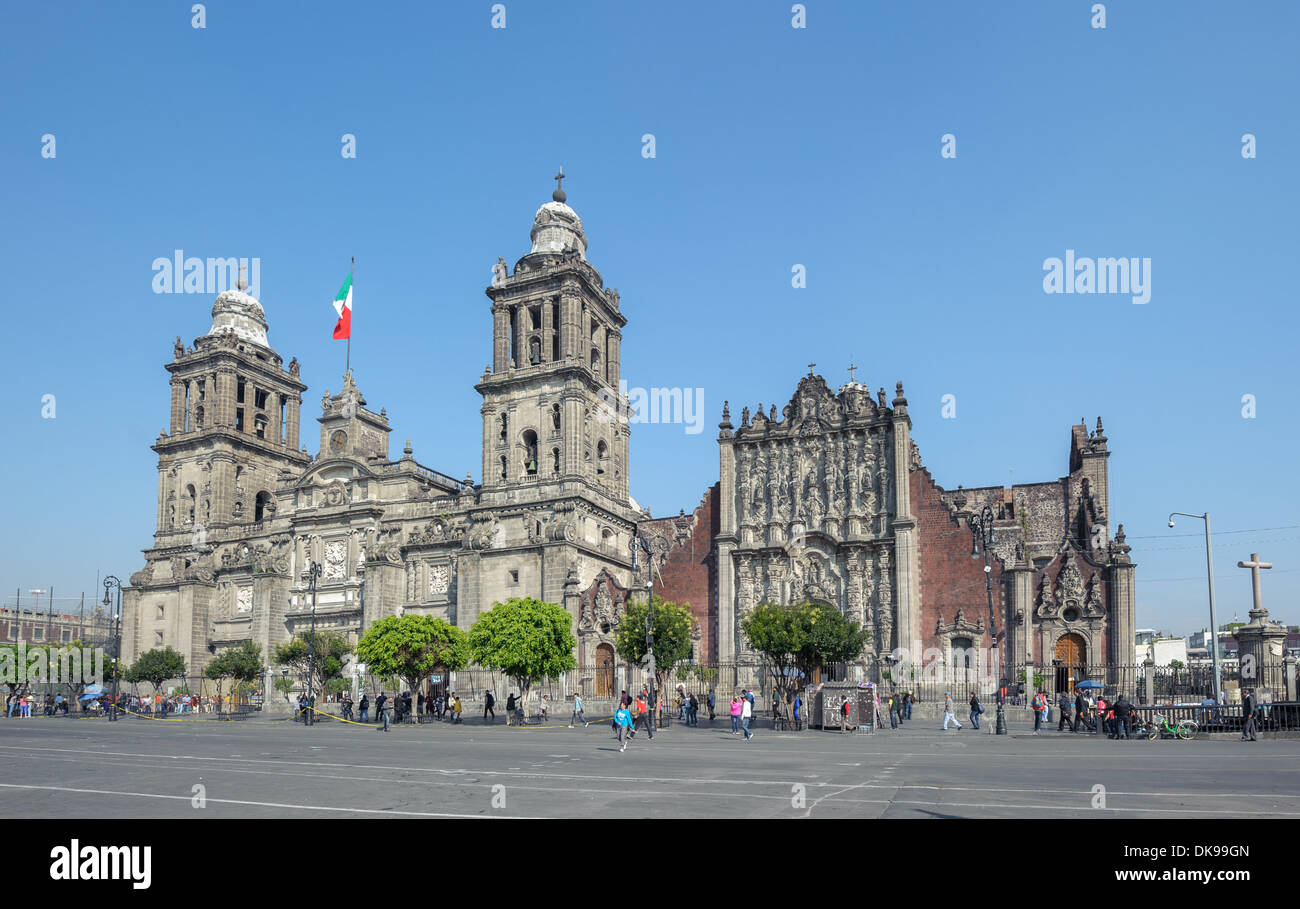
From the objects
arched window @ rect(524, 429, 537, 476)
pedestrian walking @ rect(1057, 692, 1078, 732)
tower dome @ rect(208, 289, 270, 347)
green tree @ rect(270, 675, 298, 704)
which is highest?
tower dome @ rect(208, 289, 270, 347)

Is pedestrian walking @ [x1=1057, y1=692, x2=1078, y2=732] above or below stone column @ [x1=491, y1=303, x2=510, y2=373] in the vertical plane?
below

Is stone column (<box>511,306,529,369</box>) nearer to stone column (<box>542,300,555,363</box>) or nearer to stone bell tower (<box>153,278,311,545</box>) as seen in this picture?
stone column (<box>542,300,555,363</box>)

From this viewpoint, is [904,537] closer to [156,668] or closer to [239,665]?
[239,665]

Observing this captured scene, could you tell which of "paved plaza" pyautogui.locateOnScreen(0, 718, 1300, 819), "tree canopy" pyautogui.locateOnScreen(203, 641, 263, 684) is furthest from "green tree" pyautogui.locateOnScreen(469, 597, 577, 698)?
"tree canopy" pyautogui.locateOnScreen(203, 641, 263, 684)

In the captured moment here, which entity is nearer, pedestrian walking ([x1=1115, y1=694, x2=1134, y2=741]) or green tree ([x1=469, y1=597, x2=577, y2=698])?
pedestrian walking ([x1=1115, y1=694, x2=1134, y2=741])

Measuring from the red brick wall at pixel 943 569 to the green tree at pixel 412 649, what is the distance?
2456 centimetres

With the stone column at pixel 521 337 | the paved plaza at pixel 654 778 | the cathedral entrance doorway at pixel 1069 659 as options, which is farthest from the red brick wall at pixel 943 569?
the stone column at pixel 521 337

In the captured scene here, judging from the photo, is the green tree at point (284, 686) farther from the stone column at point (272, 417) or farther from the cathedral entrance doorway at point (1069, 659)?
the cathedral entrance doorway at point (1069, 659)

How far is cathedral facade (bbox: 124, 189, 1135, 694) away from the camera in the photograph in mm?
55188

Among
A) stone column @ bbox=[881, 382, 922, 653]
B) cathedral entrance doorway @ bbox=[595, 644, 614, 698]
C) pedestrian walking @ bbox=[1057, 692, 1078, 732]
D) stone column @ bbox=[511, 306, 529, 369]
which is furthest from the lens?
stone column @ bbox=[511, 306, 529, 369]

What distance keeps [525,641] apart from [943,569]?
22.4 m

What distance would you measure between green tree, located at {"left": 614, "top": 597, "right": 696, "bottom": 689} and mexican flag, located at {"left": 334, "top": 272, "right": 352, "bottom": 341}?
35.6 meters

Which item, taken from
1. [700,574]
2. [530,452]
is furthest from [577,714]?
[530,452]
